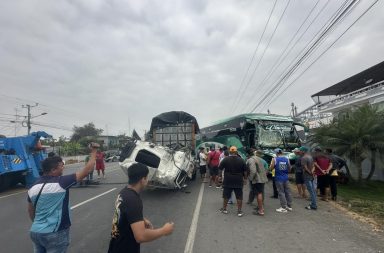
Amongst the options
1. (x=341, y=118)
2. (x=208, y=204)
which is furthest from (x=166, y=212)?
(x=341, y=118)

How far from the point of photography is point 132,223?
319cm

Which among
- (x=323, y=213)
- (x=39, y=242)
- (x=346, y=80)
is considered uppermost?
(x=346, y=80)

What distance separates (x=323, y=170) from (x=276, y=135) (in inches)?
303

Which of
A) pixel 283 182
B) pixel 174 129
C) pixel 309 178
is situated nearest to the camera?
pixel 283 182

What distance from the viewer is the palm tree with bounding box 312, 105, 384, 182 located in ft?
56.7

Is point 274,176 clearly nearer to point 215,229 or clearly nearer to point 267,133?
point 215,229

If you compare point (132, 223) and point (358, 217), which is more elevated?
point (132, 223)

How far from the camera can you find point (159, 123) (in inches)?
685

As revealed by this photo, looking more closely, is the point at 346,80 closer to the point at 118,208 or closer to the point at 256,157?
the point at 256,157

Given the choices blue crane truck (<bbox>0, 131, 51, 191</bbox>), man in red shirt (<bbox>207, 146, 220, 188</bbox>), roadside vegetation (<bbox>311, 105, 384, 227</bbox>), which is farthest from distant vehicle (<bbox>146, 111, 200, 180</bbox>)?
roadside vegetation (<bbox>311, 105, 384, 227</bbox>)

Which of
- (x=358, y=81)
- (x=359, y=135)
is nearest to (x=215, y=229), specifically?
(x=359, y=135)

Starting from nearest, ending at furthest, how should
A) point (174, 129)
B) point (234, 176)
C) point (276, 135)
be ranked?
point (234, 176) → point (174, 129) → point (276, 135)

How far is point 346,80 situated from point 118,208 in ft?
107

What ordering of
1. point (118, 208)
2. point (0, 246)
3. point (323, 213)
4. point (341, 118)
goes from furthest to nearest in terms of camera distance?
point (341, 118), point (323, 213), point (0, 246), point (118, 208)
